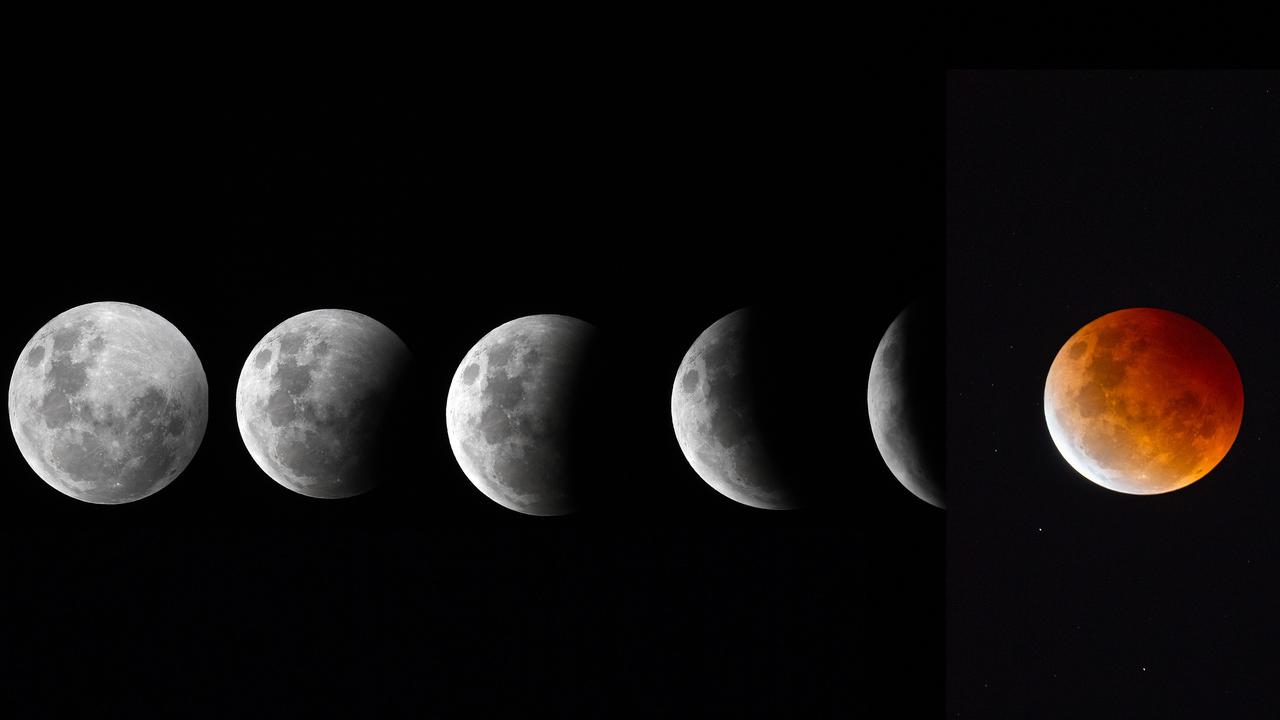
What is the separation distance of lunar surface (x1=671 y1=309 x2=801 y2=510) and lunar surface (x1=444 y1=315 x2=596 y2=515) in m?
0.60

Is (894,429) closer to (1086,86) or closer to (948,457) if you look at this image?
(948,457)

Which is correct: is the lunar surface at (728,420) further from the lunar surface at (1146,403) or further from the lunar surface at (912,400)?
the lunar surface at (1146,403)

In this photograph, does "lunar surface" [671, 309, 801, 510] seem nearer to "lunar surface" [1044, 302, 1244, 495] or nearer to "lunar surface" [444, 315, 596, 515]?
"lunar surface" [444, 315, 596, 515]

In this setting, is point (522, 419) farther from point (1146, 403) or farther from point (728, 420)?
point (1146, 403)

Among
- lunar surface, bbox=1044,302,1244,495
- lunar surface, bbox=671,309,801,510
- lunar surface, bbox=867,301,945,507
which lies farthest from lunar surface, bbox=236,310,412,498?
lunar surface, bbox=1044,302,1244,495

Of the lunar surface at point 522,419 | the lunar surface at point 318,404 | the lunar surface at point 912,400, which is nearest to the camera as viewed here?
the lunar surface at point 912,400

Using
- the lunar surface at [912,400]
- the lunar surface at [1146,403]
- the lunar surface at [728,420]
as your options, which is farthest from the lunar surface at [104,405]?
the lunar surface at [1146,403]

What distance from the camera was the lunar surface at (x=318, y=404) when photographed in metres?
6.43

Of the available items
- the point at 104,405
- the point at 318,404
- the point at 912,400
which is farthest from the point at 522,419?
the point at 104,405

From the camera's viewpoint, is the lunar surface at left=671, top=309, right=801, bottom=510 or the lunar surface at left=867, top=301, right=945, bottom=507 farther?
the lunar surface at left=671, top=309, right=801, bottom=510

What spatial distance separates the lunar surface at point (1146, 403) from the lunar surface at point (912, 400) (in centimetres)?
98

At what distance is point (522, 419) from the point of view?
20.0 feet

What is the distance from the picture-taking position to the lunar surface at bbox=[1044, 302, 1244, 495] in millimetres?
4223

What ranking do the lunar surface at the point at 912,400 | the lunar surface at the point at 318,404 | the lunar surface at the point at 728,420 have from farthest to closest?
the lunar surface at the point at 318,404
the lunar surface at the point at 728,420
the lunar surface at the point at 912,400
